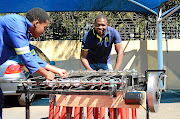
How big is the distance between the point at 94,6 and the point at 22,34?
22.4 ft

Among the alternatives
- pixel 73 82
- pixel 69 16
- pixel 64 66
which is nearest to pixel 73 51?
pixel 64 66

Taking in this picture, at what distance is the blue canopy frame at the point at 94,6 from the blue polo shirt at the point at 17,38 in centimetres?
617

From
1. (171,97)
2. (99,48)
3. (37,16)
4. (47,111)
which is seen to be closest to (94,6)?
(171,97)

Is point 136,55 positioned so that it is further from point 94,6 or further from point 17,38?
point 17,38

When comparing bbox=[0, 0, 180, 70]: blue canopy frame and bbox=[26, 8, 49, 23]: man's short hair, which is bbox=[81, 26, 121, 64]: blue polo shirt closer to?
bbox=[26, 8, 49, 23]: man's short hair

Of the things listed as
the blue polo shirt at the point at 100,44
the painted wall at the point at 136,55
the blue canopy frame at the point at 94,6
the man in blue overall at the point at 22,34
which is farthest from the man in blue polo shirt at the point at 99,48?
the painted wall at the point at 136,55

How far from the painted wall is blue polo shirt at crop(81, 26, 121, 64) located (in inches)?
240

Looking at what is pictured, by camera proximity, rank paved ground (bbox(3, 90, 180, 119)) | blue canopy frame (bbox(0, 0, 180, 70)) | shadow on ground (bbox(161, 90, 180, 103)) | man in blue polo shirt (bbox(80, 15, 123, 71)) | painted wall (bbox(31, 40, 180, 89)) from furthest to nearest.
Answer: painted wall (bbox(31, 40, 180, 89)) → blue canopy frame (bbox(0, 0, 180, 70)) → shadow on ground (bbox(161, 90, 180, 103)) → paved ground (bbox(3, 90, 180, 119)) → man in blue polo shirt (bbox(80, 15, 123, 71))

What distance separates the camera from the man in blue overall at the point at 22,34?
3.87m

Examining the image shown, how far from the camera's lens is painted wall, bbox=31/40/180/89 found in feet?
40.6

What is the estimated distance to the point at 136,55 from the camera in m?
12.7

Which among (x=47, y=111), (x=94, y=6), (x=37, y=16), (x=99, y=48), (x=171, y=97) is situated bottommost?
(x=47, y=111)

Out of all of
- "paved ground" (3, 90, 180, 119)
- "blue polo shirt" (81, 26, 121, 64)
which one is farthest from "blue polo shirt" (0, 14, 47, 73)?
"paved ground" (3, 90, 180, 119)

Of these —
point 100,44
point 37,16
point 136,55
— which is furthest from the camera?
point 136,55
